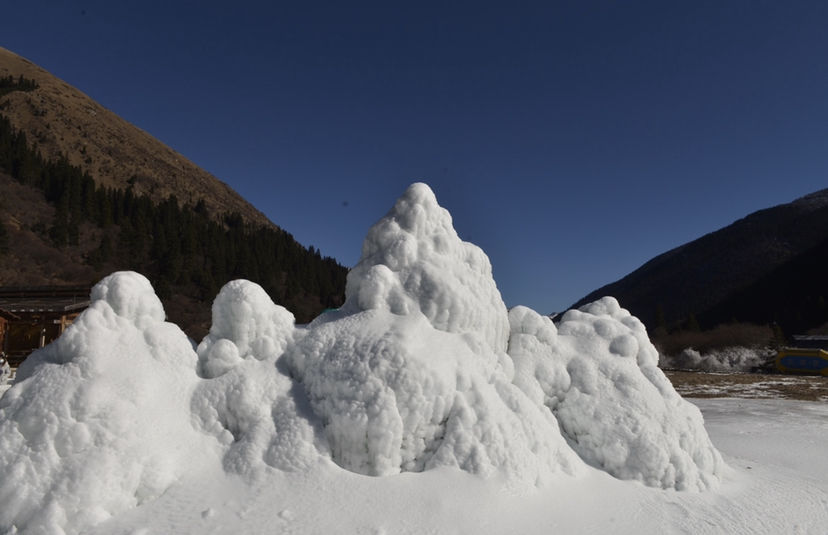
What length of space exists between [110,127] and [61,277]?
72472 mm

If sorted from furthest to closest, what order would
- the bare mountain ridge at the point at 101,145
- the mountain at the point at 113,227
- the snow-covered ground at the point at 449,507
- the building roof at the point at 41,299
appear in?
the bare mountain ridge at the point at 101,145 → the mountain at the point at 113,227 → the building roof at the point at 41,299 → the snow-covered ground at the point at 449,507

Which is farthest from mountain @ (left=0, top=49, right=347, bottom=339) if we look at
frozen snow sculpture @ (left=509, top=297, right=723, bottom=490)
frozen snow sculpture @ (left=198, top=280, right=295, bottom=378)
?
frozen snow sculpture @ (left=509, top=297, right=723, bottom=490)

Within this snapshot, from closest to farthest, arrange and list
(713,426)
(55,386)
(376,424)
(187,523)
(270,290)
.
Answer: (187,523) → (55,386) → (376,424) → (713,426) → (270,290)

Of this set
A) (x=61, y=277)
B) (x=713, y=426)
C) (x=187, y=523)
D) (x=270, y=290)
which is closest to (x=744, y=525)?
(x=187, y=523)

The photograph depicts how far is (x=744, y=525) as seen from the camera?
493 centimetres

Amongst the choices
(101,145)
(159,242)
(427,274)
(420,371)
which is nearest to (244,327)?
(420,371)

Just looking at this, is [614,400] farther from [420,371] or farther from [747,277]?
[747,277]

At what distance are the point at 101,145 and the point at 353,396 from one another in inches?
4343

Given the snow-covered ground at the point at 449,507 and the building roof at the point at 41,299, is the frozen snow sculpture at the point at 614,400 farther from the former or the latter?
the building roof at the point at 41,299

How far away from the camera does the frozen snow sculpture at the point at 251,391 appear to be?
4.46 meters

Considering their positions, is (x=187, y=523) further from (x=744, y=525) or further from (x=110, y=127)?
(x=110, y=127)

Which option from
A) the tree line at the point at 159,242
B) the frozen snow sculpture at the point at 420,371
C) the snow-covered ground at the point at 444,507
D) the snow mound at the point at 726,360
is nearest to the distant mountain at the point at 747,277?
the snow mound at the point at 726,360

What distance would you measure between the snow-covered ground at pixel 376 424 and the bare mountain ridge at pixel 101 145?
85684mm

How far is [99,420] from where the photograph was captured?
4109 millimetres
